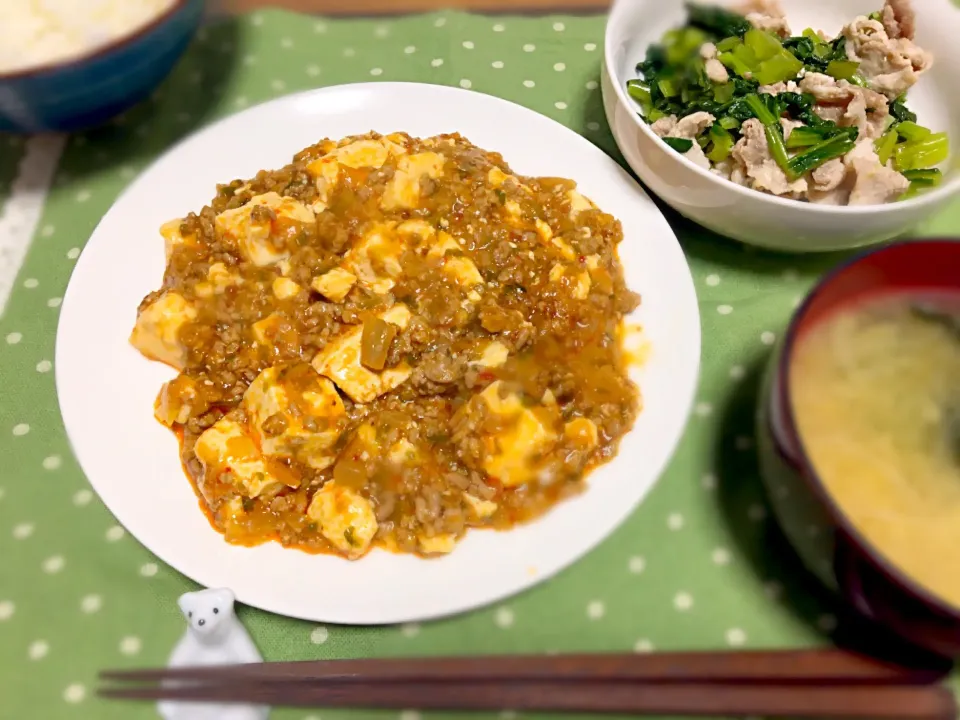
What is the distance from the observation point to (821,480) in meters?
1.49

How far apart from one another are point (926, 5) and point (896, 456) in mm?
1690

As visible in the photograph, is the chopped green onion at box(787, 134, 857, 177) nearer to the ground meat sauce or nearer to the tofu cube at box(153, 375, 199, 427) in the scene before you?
the ground meat sauce

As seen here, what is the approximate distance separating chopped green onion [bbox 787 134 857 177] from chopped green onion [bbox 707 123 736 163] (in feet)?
0.61

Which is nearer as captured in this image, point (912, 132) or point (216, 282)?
point (216, 282)

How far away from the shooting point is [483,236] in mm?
2170

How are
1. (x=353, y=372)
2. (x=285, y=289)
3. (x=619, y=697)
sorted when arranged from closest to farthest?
1. (x=619, y=697)
2. (x=353, y=372)
3. (x=285, y=289)

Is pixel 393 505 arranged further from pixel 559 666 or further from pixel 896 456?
pixel 896 456

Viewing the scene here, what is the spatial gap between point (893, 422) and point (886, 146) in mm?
1028

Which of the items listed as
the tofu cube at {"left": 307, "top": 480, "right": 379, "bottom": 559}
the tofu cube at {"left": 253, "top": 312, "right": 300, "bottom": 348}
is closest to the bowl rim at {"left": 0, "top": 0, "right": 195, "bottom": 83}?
the tofu cube at {"left": 253, "top": 312, "right": 300, "bottom": 348}

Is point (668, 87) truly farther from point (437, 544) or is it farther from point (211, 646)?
point (211, 646)

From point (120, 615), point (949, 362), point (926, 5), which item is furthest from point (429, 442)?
point (926, 5)

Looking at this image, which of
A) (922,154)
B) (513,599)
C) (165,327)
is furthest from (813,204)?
(165,327)

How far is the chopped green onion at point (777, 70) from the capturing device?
2.35 m

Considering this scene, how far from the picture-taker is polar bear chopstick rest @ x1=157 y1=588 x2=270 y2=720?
1640mm
